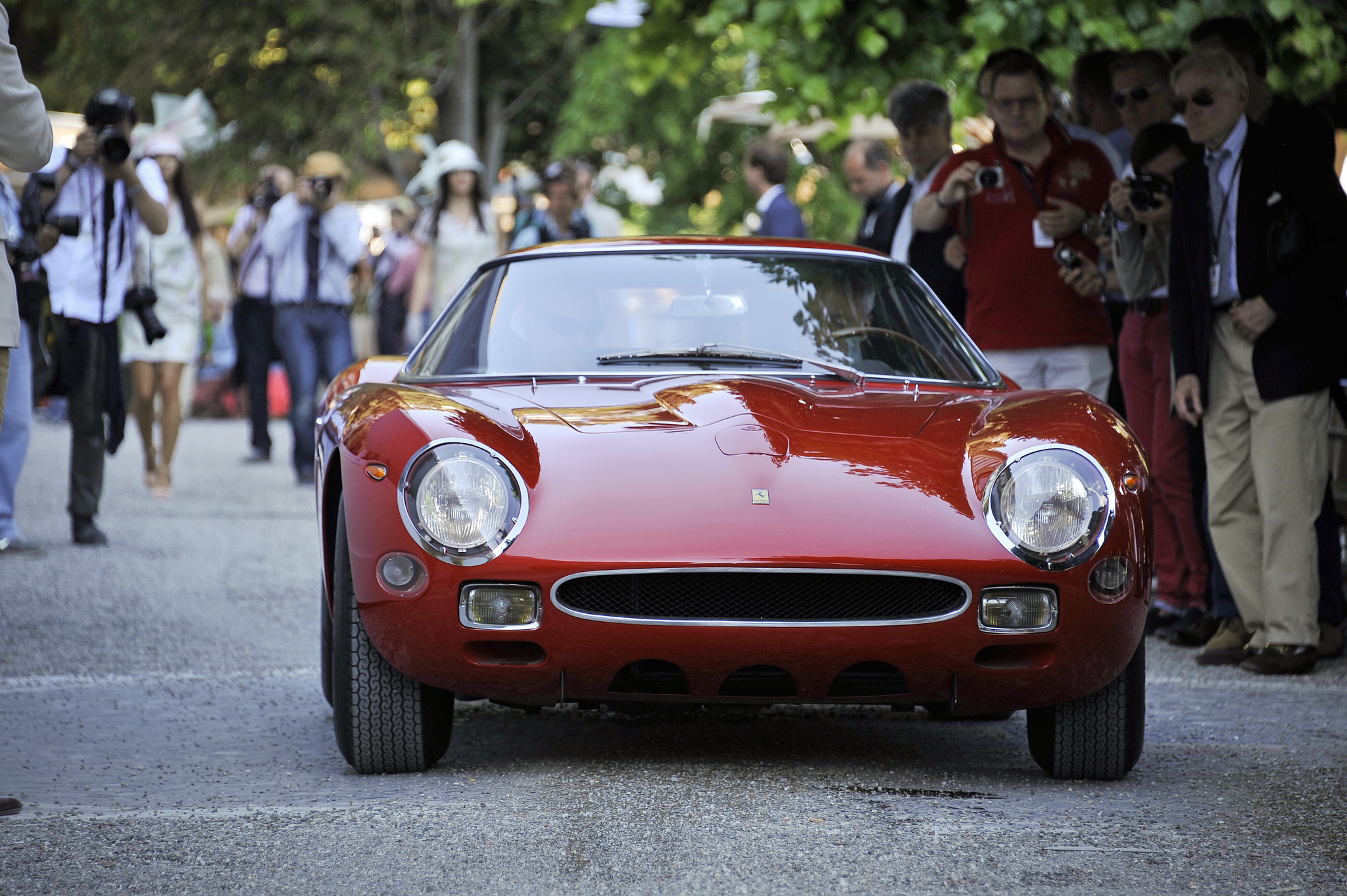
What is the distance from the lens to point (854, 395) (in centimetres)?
423

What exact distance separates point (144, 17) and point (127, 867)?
2509 cm

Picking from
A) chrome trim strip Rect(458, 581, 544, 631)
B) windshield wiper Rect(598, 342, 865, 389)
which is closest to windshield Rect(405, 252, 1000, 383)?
windshield wiper Rect(598, 342, 865, 389)

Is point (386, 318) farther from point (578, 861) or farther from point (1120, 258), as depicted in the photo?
point (578, 861)

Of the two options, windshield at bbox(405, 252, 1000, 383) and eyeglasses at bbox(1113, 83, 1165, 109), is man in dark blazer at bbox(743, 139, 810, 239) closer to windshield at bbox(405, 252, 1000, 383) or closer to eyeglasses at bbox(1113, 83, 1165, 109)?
eyeglasses at bbox(1113, 83, 1165, 109)

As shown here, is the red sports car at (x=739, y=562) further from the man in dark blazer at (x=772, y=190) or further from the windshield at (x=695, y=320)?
the man in dark blazer at (x=772, y=190)

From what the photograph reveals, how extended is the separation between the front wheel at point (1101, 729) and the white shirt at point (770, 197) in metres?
6.46

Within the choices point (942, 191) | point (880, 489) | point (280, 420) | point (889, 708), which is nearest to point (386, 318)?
point (280, 420)

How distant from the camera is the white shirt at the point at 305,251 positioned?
38.5ft

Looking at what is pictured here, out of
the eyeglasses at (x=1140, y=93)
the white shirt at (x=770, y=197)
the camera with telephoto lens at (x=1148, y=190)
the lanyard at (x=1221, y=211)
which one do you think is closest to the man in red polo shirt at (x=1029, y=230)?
the eyeglasses at (x=1140, y=93)

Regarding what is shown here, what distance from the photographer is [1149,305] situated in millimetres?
6219

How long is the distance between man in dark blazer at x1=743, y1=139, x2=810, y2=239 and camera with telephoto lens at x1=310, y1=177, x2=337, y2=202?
10.1 ft

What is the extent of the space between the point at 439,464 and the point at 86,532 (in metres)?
5.31

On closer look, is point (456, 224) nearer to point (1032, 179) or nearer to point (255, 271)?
point (255, 271)

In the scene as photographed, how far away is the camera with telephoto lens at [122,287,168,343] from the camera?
893 centimetres
